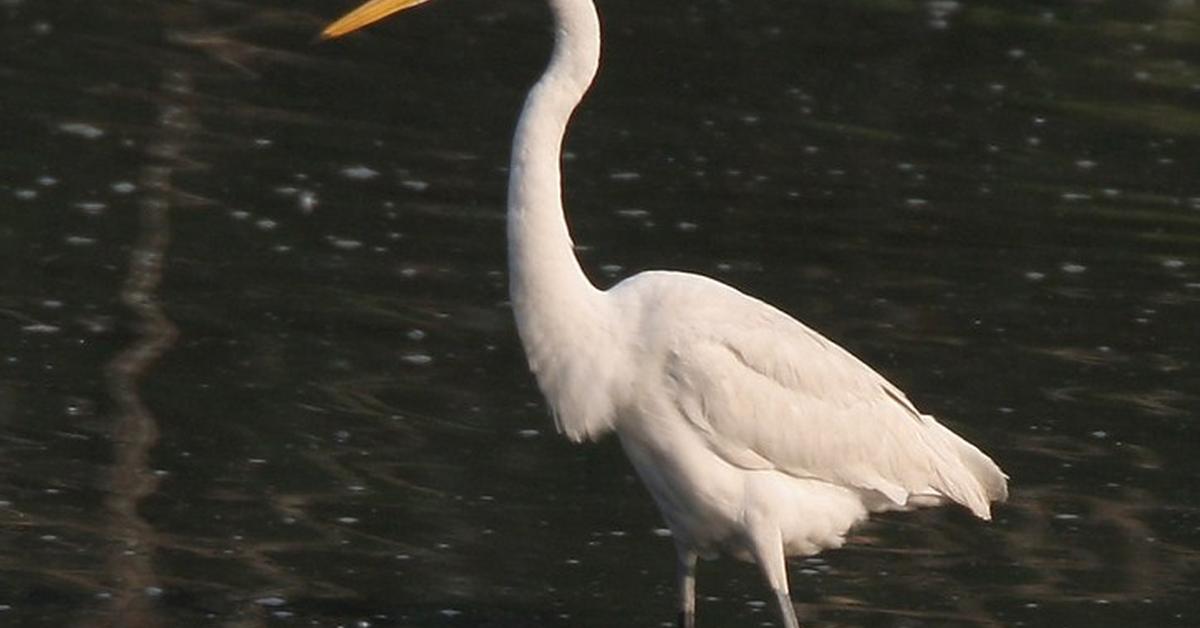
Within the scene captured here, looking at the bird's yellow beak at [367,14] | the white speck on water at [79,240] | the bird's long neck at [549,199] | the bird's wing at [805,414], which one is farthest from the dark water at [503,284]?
the bird's yellow beak at [367,14]

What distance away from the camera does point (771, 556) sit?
6.65m

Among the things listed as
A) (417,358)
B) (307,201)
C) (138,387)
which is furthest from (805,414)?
(307,201)

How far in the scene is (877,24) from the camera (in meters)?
15.7

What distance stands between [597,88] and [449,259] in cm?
350

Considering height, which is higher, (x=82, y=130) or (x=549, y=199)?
(x=549, y=199)

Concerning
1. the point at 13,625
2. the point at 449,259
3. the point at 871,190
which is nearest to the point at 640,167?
the point at 871,190

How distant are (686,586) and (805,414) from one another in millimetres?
591

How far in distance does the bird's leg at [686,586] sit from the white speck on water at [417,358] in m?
2.47

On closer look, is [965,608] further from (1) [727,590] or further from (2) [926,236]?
(2) [926,236]

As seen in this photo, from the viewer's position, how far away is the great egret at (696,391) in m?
6.43

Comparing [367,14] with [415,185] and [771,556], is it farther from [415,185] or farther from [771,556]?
[415,185]

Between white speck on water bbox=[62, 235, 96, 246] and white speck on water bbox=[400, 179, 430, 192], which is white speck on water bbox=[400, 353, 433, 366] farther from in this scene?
white speck on water bbox=[400, 179, 430, 192]

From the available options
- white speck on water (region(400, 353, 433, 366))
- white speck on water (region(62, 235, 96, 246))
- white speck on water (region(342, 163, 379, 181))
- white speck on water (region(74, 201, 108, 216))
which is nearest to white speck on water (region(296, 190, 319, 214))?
white speck on water (region(342, 163, 379, 181))

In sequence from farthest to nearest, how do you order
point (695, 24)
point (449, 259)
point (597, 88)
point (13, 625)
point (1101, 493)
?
point (695, 24) < point (597, 88) < point (449, 259) < point (1101, 493) < point (13, 625)
